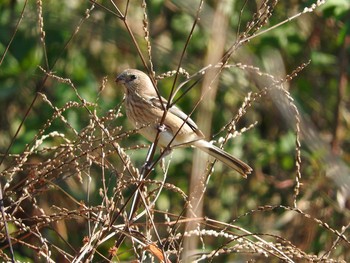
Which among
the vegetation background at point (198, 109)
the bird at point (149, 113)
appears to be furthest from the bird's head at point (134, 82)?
the vegetation background at point (198, 109)

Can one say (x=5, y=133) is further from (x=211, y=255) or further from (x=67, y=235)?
(x=211, y=255)

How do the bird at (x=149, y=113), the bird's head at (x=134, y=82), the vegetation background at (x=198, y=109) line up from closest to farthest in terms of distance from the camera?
the bird at (x=149, y=113), the bird's head at (x=134, y=82), the vegetation background at (x=198, y=109)

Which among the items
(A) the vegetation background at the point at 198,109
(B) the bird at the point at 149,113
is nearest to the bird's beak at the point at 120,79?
(B) the bird at the point at 149,113

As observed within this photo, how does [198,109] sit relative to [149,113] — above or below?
below

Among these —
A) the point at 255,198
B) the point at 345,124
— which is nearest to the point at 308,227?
the point at 255,198

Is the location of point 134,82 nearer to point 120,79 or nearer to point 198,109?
point 120,79

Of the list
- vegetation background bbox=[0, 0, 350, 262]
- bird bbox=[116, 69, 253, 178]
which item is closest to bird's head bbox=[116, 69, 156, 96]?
bird bbox=[116, 69, 253, 178]

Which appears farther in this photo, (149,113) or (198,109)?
(198,109)

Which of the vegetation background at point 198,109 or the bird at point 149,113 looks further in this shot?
the vegetation background at point 198,109

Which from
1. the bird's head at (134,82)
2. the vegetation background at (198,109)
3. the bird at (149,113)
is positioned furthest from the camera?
the vegetation background at (198,109)

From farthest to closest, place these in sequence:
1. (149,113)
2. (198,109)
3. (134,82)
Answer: (198,109)
(134,82)
(149,113)

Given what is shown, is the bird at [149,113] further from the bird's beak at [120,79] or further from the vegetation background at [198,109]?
the vegetation background at [198,109]

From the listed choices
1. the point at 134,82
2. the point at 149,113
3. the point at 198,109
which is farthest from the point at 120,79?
the point at 198,109

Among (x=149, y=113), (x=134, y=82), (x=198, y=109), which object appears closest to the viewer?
(x=149, y=113)
